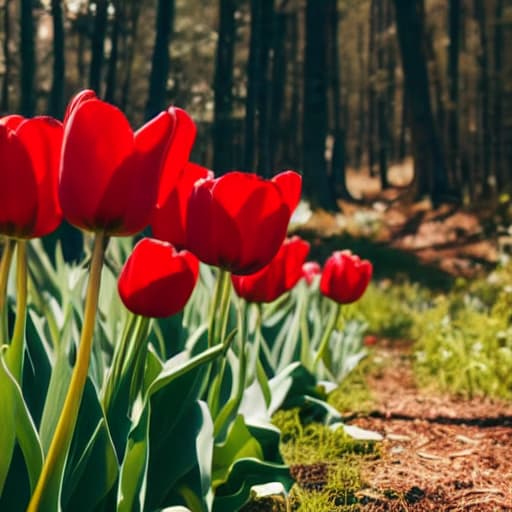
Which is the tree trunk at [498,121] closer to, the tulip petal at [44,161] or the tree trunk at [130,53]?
the tree trunk at [130,53]

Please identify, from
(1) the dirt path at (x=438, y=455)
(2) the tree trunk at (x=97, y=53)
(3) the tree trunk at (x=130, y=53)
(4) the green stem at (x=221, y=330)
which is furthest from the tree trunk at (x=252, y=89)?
(4) the green stem at (x=221, y=330)

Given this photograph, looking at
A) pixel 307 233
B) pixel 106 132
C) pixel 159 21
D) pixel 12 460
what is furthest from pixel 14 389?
pixel 307 233

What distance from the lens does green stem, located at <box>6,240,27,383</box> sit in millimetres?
1175

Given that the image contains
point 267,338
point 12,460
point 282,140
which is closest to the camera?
point 12,460

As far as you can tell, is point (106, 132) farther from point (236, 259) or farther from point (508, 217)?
point (508, 217)

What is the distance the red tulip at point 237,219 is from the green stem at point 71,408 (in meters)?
0.28

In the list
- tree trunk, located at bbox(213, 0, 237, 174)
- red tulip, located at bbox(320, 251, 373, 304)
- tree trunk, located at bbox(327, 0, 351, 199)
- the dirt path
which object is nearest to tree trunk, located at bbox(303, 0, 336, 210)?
tree trunk, located at bbox(213, 0, 237, 174)

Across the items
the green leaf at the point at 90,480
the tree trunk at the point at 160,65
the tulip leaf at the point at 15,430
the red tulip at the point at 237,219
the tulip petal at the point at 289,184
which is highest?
the tree trunk at the point at 160,65

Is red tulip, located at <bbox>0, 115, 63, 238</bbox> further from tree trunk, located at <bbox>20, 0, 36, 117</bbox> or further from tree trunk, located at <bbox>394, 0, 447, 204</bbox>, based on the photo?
tree trunk, located at <bbox>394, 0, 447, 204</bbox>

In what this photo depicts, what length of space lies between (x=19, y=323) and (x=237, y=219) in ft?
1.30

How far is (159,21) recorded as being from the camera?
7.03 meters

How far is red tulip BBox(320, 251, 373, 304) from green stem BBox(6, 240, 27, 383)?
55.0 inches

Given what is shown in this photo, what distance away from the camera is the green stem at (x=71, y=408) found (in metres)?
1.00

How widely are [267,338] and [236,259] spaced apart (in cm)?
168
